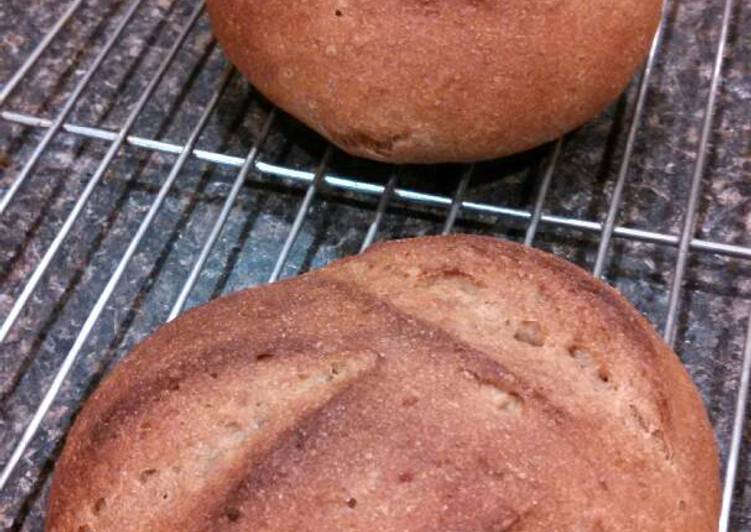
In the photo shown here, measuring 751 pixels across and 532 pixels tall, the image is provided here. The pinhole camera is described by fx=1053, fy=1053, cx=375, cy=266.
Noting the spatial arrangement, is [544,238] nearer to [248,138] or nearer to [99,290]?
[248,138]

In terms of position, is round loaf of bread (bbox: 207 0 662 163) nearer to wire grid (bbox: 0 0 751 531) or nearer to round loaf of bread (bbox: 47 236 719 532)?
wire grid (bbox: 0 0 751 531)

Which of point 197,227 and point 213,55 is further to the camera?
point 213,55

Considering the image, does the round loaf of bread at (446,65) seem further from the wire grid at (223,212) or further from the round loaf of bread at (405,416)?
the round loaf of bread at (405,416)

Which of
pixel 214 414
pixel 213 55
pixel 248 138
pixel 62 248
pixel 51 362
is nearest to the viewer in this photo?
pixel 214 414

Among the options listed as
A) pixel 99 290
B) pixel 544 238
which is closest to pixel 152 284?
pixel 99 290

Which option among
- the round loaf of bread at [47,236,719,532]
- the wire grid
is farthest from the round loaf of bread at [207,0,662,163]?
the round loaf of bread at [47,236,719,532]

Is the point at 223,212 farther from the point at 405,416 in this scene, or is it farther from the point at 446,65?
the point at 405,416

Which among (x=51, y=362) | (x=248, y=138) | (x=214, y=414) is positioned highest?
(x=214, y=414)

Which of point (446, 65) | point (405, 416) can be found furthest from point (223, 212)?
point (405, 416)
